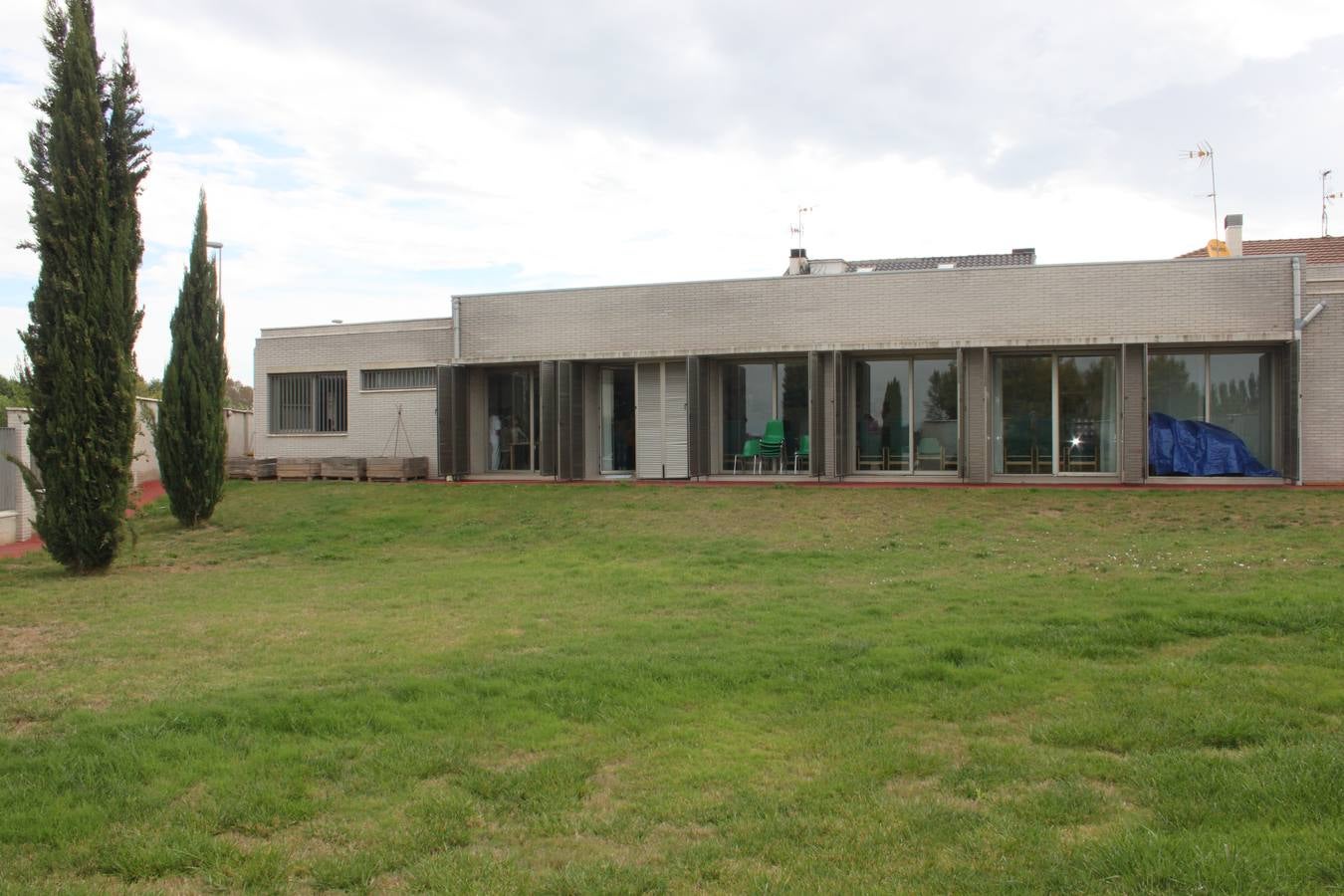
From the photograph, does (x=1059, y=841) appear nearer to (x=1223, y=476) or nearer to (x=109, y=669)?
(x=109, y=669)

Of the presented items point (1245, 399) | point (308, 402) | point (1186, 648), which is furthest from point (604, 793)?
point (308, 402)

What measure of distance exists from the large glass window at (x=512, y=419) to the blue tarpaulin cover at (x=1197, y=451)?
12.1m

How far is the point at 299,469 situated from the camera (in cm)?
2286

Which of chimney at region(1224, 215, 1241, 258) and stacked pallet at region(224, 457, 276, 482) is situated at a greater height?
chimney at region(1224, 215, 1241, 258)

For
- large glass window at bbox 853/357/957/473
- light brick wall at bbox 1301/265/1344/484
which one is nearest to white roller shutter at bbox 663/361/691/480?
large glass window at bbox 853/357/957/473

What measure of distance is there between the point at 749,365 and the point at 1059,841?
58.0ft

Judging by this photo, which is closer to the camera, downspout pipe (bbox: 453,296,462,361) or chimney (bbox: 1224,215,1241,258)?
downspout pipe (bbox: 453,296,462,361)

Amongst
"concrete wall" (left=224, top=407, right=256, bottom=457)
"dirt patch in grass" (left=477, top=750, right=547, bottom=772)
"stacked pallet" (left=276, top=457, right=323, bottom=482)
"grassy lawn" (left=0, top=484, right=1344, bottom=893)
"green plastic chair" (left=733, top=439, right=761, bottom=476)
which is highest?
"concrete wall" (left=224, top=407, right=256, bottom=457)

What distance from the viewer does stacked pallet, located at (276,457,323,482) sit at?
22688 millimetres

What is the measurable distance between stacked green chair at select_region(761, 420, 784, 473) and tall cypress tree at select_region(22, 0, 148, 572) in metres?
11.9

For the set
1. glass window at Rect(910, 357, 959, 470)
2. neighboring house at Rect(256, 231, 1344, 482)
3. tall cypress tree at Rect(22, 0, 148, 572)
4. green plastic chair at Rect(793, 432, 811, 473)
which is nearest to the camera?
tall cypress tree at Rect(22, 0, 148, 572)

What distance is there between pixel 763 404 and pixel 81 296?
12.6 m

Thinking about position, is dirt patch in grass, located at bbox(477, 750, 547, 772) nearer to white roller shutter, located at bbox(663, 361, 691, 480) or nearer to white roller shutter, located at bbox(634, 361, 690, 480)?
white roller shutter, located at bbox(663, 361, 691, 480)

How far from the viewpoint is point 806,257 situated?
106ft
